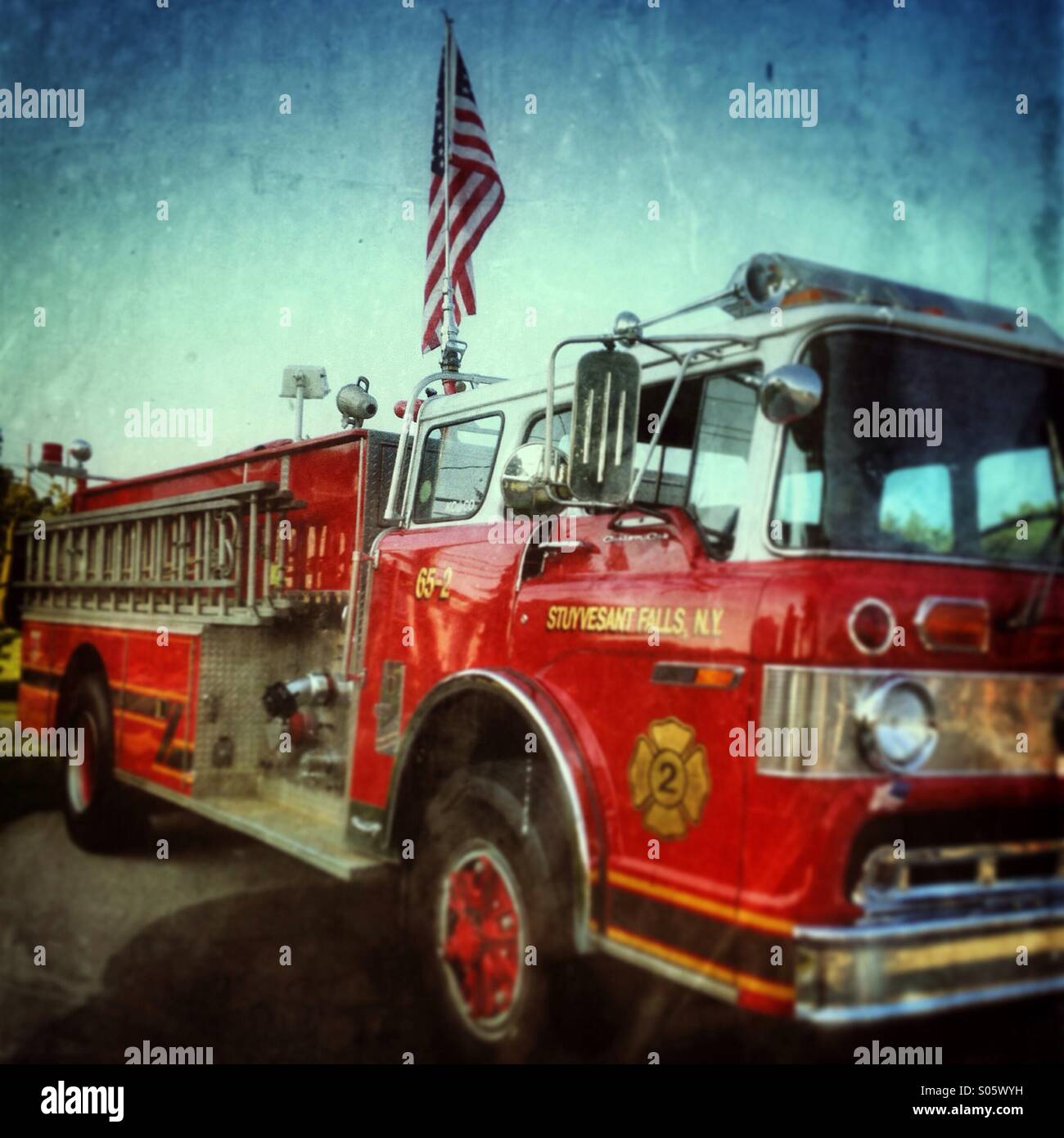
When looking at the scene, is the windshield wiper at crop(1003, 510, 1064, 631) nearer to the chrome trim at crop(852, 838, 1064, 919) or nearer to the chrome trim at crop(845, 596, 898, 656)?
the chrome trim at crop(845, 596, 898, 656)

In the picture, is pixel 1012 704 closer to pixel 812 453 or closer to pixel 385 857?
pixel 812 453

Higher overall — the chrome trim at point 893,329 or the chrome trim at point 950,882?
the chrome trim at point 893,329

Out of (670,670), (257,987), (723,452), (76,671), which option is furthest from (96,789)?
(723,452)

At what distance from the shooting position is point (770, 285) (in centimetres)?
293

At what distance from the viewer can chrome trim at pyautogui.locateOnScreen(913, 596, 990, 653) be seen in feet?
8.31

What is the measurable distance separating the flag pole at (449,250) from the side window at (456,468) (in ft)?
0.87

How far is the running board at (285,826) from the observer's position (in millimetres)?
3814

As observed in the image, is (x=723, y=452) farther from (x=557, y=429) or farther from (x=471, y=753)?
(x=471, y=753)

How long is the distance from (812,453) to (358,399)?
2251 millimetres

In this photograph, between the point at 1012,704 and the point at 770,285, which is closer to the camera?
the point at 1012,704

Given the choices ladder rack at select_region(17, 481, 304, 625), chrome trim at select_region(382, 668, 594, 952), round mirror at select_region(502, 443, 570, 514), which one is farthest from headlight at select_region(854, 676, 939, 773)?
ladder rack at select_region(17, 481, 304, 625)

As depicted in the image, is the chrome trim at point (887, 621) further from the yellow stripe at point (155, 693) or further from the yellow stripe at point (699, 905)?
the yellow stripe at point (155, 693)

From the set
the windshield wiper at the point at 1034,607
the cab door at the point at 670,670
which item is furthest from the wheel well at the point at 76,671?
the windshield wiper at the point at 1034,607
